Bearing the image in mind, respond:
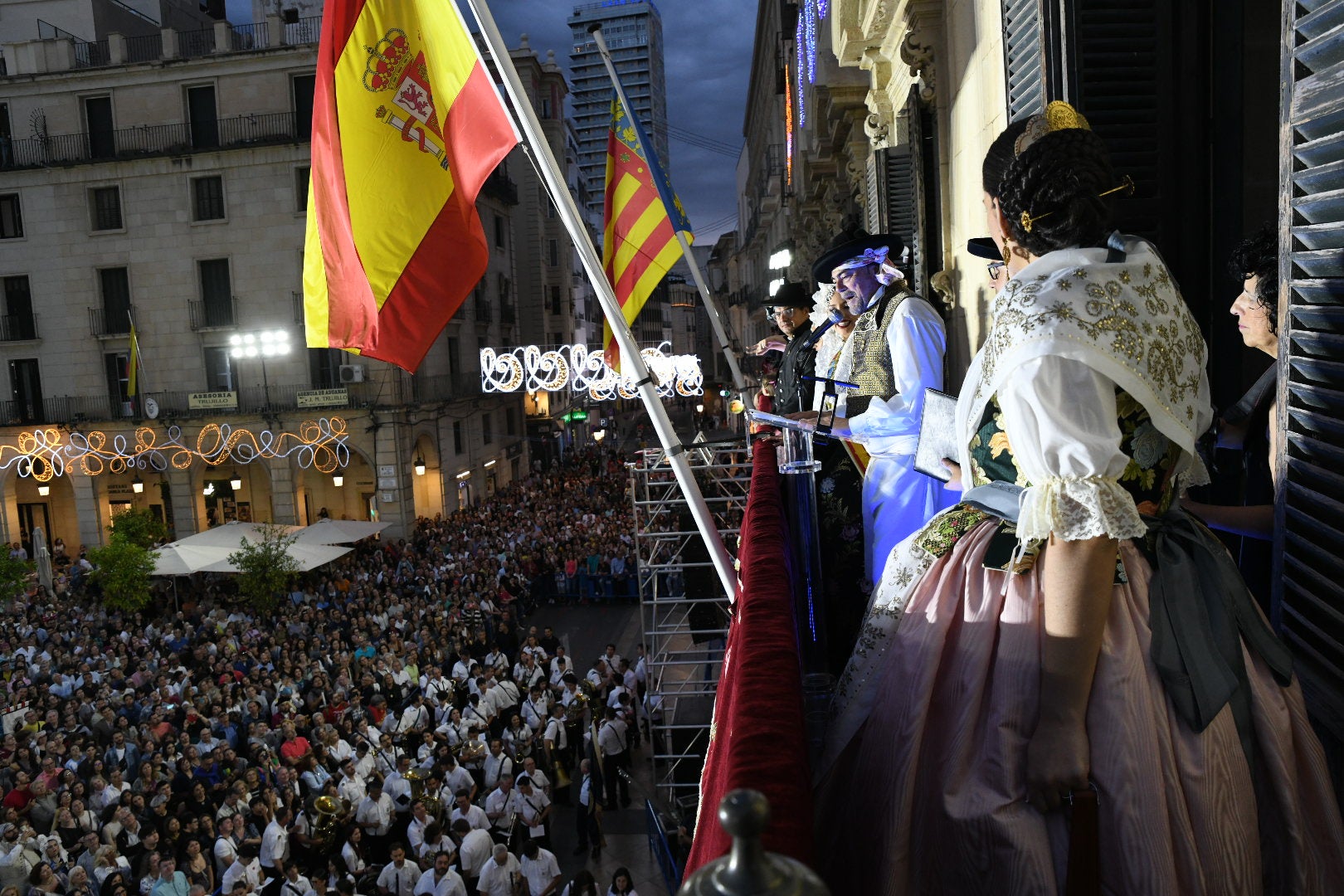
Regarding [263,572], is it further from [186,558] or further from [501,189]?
[501,189]

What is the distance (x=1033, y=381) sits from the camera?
67.3 inches

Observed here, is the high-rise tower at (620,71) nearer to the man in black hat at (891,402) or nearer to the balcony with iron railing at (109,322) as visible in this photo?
the balcony with iron railing at (109,322)

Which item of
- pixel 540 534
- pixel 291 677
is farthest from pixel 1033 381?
pixel 540 534

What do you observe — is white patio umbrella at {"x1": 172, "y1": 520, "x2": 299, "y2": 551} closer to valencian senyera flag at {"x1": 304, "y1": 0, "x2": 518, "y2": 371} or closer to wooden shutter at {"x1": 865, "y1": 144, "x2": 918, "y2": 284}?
wooden shutter at {"x1": 865, "y1": 144, "x2": 918, "y2": 284}

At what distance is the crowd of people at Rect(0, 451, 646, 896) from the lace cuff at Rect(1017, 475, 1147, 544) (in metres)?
6.65

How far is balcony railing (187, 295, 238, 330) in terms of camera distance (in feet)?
94.2

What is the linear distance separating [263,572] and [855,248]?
650 inches

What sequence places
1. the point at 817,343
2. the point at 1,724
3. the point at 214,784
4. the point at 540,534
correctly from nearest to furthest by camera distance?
the point at 817,343 → the point at 214,784 → the point at 1,724 → the point at 540,534

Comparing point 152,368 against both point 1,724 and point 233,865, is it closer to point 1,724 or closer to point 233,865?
point 1,724

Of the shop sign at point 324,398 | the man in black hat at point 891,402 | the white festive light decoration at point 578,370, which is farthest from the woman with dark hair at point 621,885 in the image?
the shop sign at point 324,398

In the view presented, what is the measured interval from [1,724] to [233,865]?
19.5 feet

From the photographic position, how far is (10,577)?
61.8 ft

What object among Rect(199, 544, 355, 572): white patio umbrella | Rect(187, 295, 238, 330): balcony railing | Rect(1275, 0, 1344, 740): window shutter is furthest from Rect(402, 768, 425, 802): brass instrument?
Rect(187, 295, 238, 330): balcony railing

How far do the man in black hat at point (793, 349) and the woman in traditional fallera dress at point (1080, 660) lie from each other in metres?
3.17
